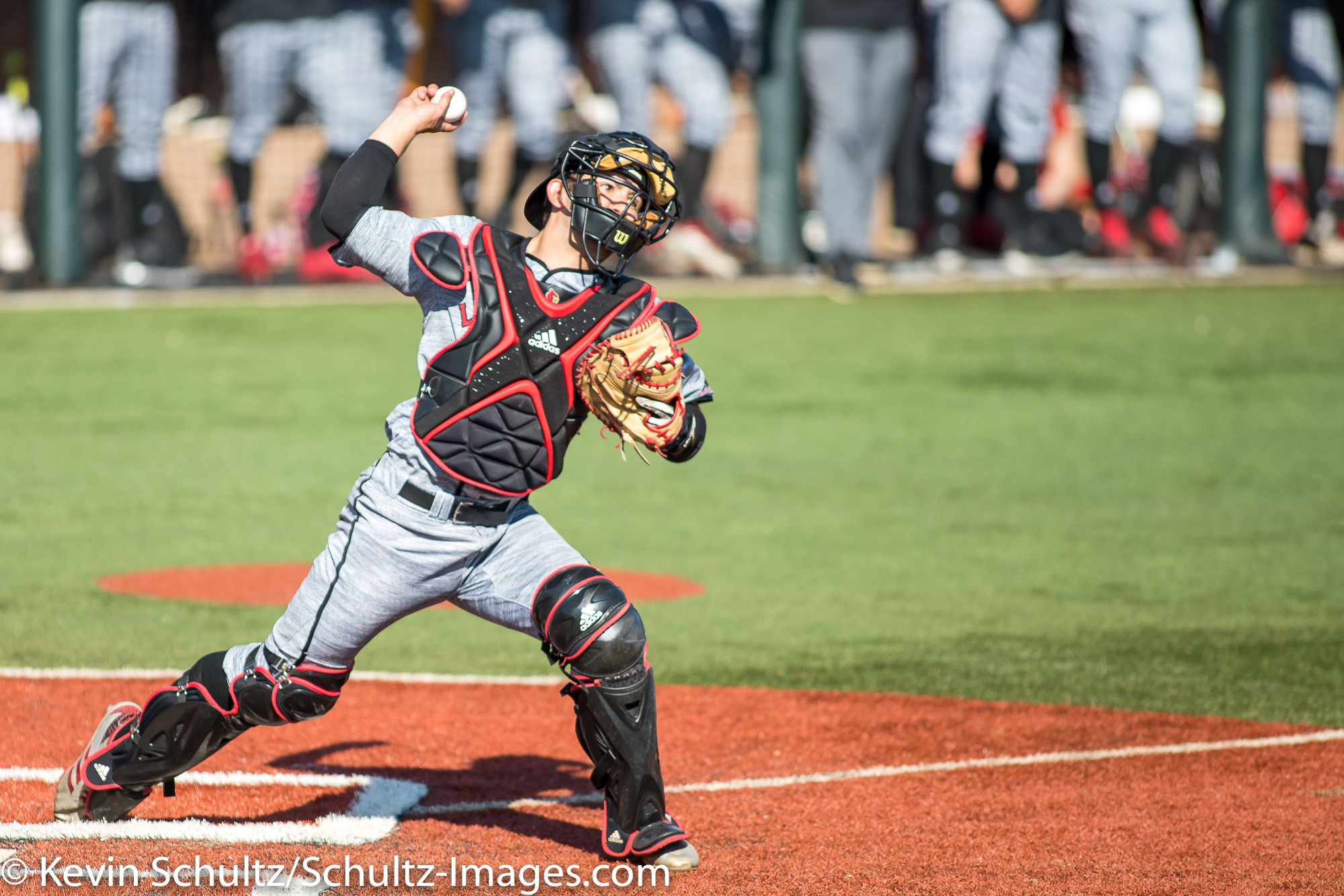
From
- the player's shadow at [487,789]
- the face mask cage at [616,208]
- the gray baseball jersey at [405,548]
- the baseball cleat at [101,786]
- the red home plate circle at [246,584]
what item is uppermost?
the face mask cage at [616,208]

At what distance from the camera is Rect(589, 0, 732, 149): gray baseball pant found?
11.7 m

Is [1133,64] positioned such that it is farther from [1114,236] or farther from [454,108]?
[454,108]

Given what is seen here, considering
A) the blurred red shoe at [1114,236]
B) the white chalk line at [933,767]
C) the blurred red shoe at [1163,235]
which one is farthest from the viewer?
the blurred red shoe at [1163,235]

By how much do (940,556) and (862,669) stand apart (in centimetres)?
159

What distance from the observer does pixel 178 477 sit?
794cm

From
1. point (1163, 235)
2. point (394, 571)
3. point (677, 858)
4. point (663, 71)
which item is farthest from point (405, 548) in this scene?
point (1163, 235)

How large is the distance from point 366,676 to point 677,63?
24.8 feet

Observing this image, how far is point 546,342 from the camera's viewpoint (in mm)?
3309

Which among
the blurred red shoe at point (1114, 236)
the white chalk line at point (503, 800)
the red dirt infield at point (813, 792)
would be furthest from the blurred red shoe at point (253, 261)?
the white chalk line at point (503, 800)

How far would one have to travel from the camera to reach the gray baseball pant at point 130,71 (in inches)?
439

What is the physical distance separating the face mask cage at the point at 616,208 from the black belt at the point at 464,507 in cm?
53

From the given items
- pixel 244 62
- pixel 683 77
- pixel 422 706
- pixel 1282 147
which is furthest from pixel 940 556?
pixel 1282 147

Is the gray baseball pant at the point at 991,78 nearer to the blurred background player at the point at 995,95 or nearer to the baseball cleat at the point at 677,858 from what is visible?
the blurred background player at the point at 995,95

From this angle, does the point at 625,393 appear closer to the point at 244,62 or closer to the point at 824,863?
the point at 824,863
